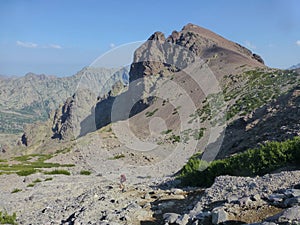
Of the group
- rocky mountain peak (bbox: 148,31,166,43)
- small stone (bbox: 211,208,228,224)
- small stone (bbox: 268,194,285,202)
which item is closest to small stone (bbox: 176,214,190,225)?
small stone (bbox: 211,208,228,224)

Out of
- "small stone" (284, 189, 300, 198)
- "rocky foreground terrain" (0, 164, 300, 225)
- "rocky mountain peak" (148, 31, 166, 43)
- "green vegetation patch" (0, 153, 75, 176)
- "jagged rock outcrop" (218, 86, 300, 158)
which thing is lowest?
"green vegetation patch" (0, 153, 75, 176)

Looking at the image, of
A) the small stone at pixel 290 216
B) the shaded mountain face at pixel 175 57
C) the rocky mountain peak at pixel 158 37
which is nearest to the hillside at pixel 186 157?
the small stone at pixel 290 216

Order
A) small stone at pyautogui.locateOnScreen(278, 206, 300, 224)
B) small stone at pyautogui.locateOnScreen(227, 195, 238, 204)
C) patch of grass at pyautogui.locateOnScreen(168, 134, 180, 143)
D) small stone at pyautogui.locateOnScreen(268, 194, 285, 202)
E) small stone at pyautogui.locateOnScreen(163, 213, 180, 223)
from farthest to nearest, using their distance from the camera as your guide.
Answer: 1. patch of grass at pyautogui.locateOnScreen(168, 134, 180, 143)
2. small stone at pyautogui.locateOnScreen(163, 213, 180, 223)
3. small stone at pyautogui.locateOnScreen(227, 195, 238, 204)
4. small stone at pyautogui.locateOnScreen(268, 194, 285, 202)
5. small stone at pyautogui.locateOnScreen(278, 206, 300, 224)

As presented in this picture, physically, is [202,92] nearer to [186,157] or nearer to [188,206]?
[186,157]

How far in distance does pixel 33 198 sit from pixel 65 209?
24.1 feet

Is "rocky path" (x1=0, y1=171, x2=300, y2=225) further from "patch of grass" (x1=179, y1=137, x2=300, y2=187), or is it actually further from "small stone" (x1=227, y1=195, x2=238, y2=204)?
"patch of grass" (x1=179, y1=137, x2=300, y2=187)

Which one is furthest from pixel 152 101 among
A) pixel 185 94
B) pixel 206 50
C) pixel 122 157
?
pixel 122 157

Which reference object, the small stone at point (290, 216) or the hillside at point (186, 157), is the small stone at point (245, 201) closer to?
the hillside at point (186, 157)

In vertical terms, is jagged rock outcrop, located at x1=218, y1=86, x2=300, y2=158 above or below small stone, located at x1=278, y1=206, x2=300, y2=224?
above

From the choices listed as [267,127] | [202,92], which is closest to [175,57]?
[202,92]

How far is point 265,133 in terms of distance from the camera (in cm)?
2767

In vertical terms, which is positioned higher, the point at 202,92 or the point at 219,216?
the point at 202,92

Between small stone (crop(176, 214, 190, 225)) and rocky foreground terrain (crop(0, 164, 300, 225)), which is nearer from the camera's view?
rocky foreground terrain (crop(0, 164, 300, 225))

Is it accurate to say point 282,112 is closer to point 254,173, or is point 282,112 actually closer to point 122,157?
point 254,173
